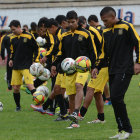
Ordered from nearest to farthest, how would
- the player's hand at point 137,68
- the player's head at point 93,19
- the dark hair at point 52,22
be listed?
the player's hand at point 137,68 < the dark hair at point 52,22 < the player's head at point 93,19

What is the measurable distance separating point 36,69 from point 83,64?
2.42 metres

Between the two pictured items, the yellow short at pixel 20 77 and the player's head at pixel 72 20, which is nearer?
the player's head at pixel 72 20

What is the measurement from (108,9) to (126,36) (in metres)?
0.54

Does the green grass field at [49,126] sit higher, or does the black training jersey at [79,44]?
the black training jersey at [79,44]

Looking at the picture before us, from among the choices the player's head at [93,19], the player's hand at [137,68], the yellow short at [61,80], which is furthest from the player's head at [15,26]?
the player's hand at [137,68]

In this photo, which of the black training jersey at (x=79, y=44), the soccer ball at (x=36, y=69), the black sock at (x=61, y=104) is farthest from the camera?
the soccer ball at (x=36, y=69)

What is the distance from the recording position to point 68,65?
10070 mm

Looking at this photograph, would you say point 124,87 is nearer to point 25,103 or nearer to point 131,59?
point 131,59

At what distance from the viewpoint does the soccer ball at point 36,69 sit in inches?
478

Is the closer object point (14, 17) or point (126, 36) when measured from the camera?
point (126, 36)

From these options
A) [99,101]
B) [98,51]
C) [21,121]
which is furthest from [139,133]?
[21,121]

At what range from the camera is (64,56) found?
10.8 metres

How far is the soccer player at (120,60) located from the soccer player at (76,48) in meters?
1.60

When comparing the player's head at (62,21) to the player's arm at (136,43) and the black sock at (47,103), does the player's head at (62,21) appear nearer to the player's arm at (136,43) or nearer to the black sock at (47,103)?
the black sock at (47,103)
